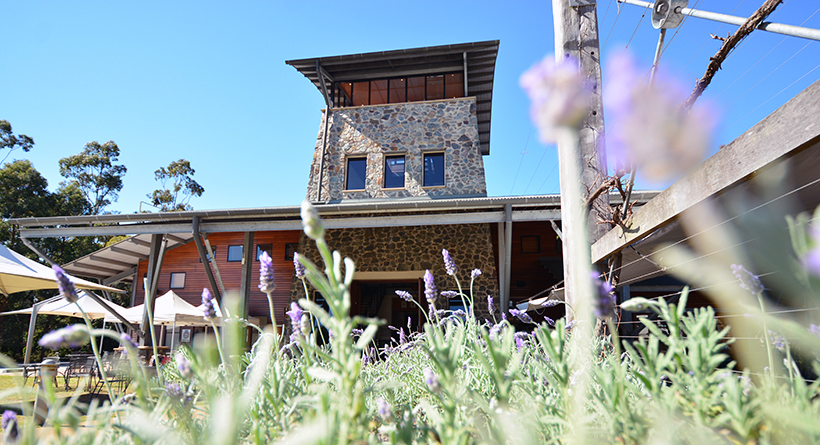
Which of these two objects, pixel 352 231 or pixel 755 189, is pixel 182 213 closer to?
pixel 352 231

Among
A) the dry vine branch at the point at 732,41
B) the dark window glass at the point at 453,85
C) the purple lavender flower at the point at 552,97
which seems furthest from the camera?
the dark window glass at the point at 453,85

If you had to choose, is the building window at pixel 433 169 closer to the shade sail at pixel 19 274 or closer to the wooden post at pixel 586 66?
the shade sail at pixel 19 274

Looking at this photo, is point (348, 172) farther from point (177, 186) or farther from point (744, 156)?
point (177, 186)

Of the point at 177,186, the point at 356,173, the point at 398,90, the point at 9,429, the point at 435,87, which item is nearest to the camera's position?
the point at 9,429

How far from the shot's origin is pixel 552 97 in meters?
0.53

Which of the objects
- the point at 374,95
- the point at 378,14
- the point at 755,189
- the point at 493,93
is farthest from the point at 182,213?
the point at 493,93

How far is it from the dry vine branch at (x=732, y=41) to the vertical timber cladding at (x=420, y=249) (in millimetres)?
8156

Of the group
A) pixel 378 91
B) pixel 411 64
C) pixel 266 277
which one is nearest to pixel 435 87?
pixel 411 64

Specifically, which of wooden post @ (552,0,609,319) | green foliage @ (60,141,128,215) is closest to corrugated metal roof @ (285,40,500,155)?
wooden post @ (552,0,609,319)

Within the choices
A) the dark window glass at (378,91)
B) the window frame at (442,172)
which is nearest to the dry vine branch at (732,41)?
the window frame at (442,172)

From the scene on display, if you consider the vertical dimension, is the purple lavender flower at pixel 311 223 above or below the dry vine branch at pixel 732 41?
below

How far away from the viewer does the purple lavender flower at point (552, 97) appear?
48 cm

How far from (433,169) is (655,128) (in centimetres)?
989

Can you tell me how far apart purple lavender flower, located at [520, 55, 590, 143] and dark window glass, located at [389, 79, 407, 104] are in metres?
11.4
